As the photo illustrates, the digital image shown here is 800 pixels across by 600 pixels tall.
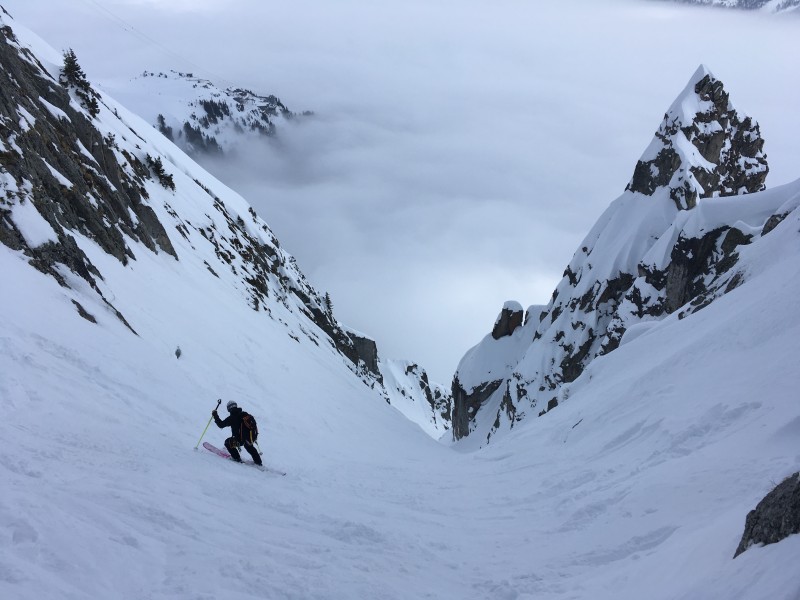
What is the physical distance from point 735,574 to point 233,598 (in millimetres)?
5131

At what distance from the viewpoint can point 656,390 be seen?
17109 millimetres

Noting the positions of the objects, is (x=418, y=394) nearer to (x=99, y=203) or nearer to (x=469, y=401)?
(x=469, y=401)

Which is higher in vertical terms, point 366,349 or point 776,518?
point 366,349

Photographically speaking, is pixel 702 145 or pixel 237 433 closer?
pixel 237 433

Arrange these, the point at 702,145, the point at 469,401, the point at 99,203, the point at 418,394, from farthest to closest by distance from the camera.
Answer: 1. the point at 418,394
2. the point at 469,401
3. the point at 702,145
4. the point at 99,203

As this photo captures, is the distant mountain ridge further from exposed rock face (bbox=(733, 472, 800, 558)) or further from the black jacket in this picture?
exposed rock face (bbox=(733, 472, 800, 558))

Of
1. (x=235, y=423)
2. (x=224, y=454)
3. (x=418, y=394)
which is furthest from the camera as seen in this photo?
(x=418, y=394)

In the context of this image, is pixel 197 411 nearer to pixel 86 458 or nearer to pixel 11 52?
pixel 86 458

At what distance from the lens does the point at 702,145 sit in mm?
62812

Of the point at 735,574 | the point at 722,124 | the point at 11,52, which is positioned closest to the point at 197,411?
the point at 735,574

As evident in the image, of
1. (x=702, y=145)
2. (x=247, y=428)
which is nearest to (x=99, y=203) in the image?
(x=247, y=428)

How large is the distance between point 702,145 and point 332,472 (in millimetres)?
63114

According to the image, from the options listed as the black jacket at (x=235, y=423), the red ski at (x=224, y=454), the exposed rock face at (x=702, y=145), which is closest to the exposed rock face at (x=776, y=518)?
the red ski at (x=224, y=454)

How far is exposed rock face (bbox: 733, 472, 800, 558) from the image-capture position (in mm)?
5363
